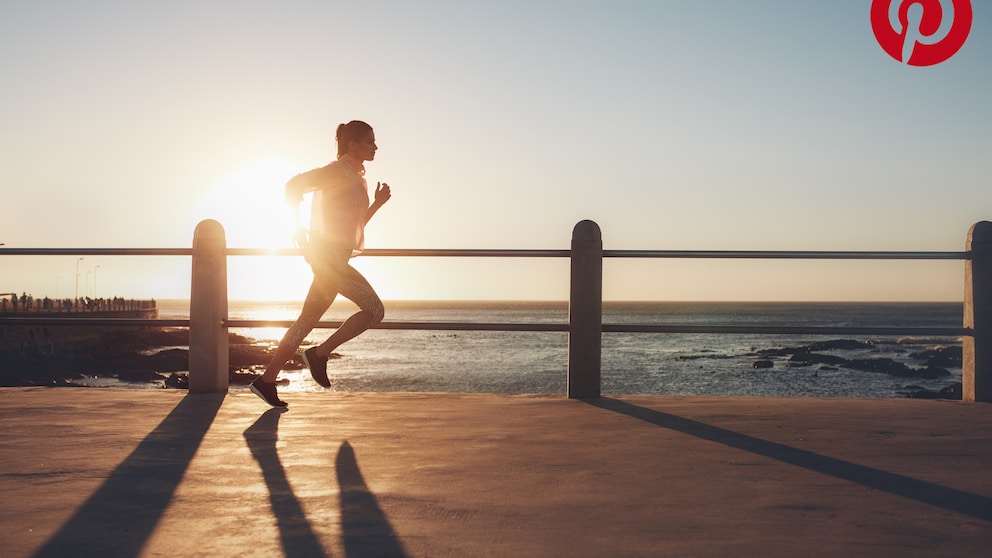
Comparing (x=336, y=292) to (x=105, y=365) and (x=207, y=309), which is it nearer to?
(x=207, y=309)

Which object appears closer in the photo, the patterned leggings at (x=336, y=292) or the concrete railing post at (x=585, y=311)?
the patterned leggings at (x=336, y=292)

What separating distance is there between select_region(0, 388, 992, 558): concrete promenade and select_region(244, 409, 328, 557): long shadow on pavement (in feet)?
0.04

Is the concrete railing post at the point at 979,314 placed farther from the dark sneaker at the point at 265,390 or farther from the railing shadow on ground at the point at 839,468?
the dark sneaker at the point at 265,390

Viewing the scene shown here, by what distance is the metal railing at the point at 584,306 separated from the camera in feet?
19.0

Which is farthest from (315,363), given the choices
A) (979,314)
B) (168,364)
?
(168,364)

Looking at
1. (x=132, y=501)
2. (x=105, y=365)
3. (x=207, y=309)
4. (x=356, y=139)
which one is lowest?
(x=105, y=365)

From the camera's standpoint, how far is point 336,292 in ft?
16.8

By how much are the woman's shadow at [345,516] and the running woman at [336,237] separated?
1.44 metres

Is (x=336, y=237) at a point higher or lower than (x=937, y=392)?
higher

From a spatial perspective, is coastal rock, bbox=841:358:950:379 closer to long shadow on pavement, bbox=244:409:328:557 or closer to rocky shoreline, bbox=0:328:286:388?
rocky shoreline, bbox=0:328:286:388

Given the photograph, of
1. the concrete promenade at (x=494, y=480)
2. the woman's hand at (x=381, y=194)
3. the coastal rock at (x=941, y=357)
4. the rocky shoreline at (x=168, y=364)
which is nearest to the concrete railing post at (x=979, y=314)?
the concrete promenade at (x=494, y=480)

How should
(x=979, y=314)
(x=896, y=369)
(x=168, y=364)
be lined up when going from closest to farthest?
(x=979, y=314)
(x=896, y=369)
(x=168, y=364)

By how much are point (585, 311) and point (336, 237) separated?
1865 millimetres

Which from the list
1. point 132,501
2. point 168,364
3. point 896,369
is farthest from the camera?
point 168,364
